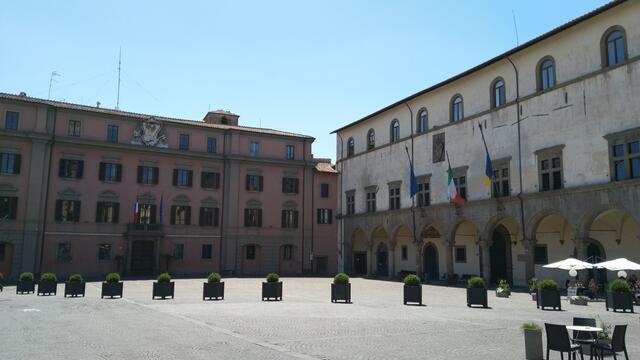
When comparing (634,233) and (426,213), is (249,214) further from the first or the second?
(634,233)

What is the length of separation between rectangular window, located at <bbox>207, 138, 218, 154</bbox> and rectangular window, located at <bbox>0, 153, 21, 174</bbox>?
14.9 metres

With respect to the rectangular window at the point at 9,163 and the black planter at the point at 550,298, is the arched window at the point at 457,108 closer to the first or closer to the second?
the black planter at the point at 550,298

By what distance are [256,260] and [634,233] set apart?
3090cm

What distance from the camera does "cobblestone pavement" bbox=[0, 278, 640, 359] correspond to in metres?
11.2

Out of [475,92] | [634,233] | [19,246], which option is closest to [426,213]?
[475,92]

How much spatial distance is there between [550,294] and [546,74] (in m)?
14.1

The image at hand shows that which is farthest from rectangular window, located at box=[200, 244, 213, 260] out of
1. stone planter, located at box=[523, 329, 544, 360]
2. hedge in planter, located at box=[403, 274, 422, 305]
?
stone planter, located at box=[523, 329, 544, 360]

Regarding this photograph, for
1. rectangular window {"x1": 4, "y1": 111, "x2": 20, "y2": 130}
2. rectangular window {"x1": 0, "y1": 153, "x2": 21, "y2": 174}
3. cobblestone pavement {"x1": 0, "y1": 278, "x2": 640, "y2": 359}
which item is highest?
rectangular window {"x1": 4, "y1": 111, "x2": 20, "y2": 130}

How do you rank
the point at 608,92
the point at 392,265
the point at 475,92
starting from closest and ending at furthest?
the point at 608,92 < the point at 475,92 < the point at 392,265

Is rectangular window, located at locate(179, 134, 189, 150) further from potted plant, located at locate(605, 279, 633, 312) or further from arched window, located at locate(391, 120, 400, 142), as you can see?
potted plant, located at locate(605, 279, 633, 312)

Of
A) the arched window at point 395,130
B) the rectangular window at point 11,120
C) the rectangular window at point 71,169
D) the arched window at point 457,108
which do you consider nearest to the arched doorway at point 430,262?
the arched window at point 395,130

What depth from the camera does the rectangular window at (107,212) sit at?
1690 inches

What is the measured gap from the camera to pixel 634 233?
27031 mm

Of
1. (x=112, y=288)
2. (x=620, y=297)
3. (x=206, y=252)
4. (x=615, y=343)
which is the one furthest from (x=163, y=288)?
(x=206, y=252)
